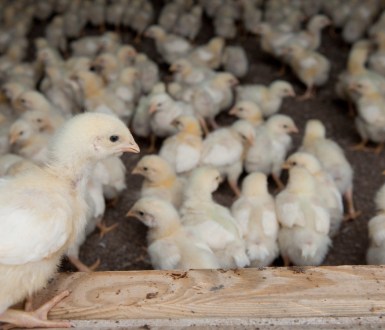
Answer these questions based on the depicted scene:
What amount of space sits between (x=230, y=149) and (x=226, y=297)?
5.83ft

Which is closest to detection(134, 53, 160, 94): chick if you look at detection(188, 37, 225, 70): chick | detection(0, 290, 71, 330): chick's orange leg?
detection(188, 37, 225, 70): chick

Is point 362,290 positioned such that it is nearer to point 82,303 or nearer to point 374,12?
point 82,303

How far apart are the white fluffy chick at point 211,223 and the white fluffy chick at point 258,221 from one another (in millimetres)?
107

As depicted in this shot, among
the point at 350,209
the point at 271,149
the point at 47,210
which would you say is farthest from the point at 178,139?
the point at 47,210

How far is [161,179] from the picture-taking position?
328 centimetres

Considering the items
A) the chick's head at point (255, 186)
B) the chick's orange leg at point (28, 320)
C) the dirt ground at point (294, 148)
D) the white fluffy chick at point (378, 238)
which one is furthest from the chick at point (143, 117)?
the chick's orange leg at point (28, 320)

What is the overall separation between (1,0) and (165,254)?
16.3ft

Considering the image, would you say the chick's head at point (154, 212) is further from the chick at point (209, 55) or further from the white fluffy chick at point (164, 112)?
the chick at point (209, 55)

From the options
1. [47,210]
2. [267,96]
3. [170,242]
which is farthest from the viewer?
[267,96]

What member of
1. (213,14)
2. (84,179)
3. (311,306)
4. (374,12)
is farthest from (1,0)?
(311,306)

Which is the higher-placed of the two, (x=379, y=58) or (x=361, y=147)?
(x=379, y=58)

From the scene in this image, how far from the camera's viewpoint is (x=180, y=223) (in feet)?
8.98

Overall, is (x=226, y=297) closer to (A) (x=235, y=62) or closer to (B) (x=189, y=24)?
(A) (x=235, y=62)

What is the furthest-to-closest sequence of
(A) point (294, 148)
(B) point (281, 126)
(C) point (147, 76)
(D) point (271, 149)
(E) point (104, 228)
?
(C) point (147, 76)
(A) point (294, 148)
(B) point (281, 126)
(D) point (271, 149)
(E) point (104, 228)
